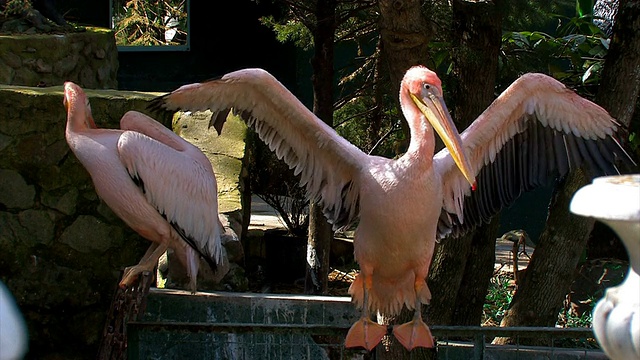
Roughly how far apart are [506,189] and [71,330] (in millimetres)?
2892

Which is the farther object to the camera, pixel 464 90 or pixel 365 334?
pixel 464 90

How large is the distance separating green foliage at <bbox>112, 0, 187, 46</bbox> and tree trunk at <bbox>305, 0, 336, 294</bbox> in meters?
5.59

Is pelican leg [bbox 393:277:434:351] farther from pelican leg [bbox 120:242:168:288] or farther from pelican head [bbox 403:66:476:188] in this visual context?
pelican leg [bbox 120:242:168:288]

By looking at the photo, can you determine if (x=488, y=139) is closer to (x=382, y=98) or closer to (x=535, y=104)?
(x=535, y=104)

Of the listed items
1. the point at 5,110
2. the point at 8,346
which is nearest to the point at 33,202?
the point at 5,110

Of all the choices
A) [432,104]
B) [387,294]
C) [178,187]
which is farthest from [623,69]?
[178,187]

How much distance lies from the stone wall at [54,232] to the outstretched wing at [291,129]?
1218 mm

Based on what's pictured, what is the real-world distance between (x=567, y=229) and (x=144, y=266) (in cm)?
276

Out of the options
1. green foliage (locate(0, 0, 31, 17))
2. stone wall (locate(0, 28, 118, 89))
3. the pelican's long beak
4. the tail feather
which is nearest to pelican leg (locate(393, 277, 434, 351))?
the tail feather

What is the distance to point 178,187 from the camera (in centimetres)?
487

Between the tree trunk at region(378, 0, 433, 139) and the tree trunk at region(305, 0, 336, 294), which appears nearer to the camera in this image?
the tree trunk at region(378, 0, 433, 139)

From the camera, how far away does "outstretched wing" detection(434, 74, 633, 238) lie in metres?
4.76

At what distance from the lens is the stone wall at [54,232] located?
5637 millimetres

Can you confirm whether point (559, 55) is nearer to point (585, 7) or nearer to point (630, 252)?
point (585, 7)
